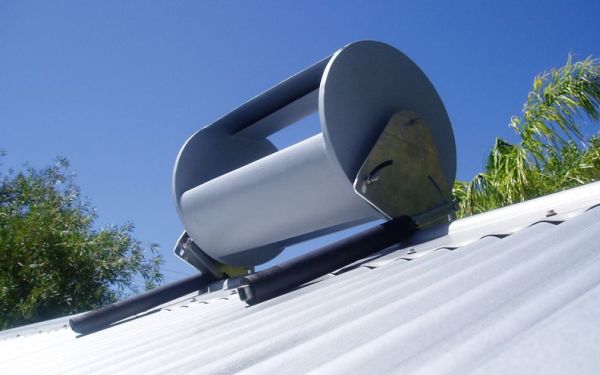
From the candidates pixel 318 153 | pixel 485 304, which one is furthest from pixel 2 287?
pixel 485 304

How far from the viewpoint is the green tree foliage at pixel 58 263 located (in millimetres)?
12938

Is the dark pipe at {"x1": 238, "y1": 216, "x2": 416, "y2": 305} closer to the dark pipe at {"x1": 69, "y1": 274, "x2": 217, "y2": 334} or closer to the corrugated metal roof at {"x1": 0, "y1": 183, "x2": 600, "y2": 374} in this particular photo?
the corrugated metal roof at {"x1": 0, "y1": 183, "x2": 600, "y2": 374}

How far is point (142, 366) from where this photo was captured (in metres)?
1.79

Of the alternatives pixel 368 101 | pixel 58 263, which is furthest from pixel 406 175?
pixel 58 263

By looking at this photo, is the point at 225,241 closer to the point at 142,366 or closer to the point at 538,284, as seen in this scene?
the point at 142,366

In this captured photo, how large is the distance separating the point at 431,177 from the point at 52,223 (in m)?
13.0

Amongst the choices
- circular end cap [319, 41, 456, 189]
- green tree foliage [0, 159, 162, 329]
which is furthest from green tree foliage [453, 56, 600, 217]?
green tree foliage [0, 159, 162, 329]

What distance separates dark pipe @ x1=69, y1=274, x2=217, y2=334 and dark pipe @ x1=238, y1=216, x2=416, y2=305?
159 centimetres

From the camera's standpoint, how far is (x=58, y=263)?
13922mm

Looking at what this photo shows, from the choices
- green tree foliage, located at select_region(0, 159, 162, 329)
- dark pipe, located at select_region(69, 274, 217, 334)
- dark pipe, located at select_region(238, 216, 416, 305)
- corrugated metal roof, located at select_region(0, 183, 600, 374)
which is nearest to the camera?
corrugated metal roof, located at select_region(0, 183, 600, 374)

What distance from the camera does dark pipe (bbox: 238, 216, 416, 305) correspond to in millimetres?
2658

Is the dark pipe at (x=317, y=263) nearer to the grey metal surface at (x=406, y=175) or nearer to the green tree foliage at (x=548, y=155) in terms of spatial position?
the grey metal surface at (x=406, y=175)

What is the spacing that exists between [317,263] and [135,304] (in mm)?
1870

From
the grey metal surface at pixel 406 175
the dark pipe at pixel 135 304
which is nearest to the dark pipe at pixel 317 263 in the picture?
the grey metal surface at pixel 406 175
